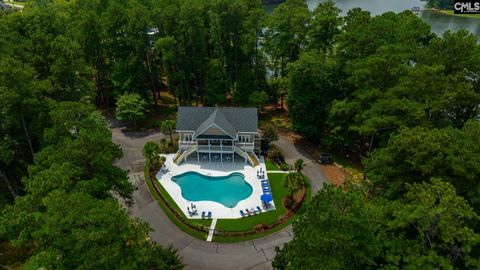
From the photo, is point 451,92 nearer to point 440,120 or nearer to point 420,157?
point 440,120

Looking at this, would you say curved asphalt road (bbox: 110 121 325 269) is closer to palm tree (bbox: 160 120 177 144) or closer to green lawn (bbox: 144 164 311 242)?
green lawn (bbox: 144 164 311 242)

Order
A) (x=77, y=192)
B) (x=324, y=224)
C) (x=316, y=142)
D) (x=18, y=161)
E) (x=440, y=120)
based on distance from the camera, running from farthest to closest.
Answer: (x=316, y=142)
(x=440, y=120)
(x=18, y=161)
(x=77, y=192)
(x=324, y=224)

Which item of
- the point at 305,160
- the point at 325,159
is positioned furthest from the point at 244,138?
the point at 325,159

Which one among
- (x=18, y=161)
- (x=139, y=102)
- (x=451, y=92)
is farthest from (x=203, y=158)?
(x=451, y=92)

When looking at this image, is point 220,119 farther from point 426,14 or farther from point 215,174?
point 426,14

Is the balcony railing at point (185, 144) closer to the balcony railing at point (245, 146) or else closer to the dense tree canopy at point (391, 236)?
the balcony railing at point (245, 146)

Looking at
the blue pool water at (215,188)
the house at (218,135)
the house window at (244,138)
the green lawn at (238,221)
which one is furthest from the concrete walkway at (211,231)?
the house window at (244,138)
